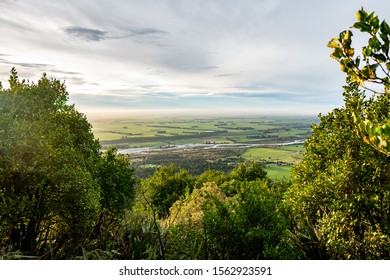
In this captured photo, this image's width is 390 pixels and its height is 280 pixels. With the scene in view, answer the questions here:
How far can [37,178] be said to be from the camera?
6.04 m

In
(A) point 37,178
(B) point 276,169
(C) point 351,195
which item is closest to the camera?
(C) point 351,195

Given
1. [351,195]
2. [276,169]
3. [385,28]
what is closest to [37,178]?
[351,195]

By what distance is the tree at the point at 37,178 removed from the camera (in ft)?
19.0

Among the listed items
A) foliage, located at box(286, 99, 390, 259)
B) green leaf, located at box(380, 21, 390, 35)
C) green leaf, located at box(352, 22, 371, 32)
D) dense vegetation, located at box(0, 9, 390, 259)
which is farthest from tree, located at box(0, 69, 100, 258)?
green leaf, located at box(380, 21, 390, 35)

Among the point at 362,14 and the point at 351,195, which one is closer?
the point at 362,14

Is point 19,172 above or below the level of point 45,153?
below

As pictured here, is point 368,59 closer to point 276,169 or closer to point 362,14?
point 362,14

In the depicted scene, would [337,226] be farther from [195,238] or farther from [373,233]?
[195,238]

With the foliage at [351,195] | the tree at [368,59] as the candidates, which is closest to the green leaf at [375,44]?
the tree at [368,59]

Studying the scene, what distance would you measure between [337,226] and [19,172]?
241 inches

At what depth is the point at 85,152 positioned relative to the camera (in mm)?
7523

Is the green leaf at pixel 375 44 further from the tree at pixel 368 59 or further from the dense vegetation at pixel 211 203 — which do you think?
the dense vegetation at pixel 211 203

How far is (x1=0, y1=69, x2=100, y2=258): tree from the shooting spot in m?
5.79
